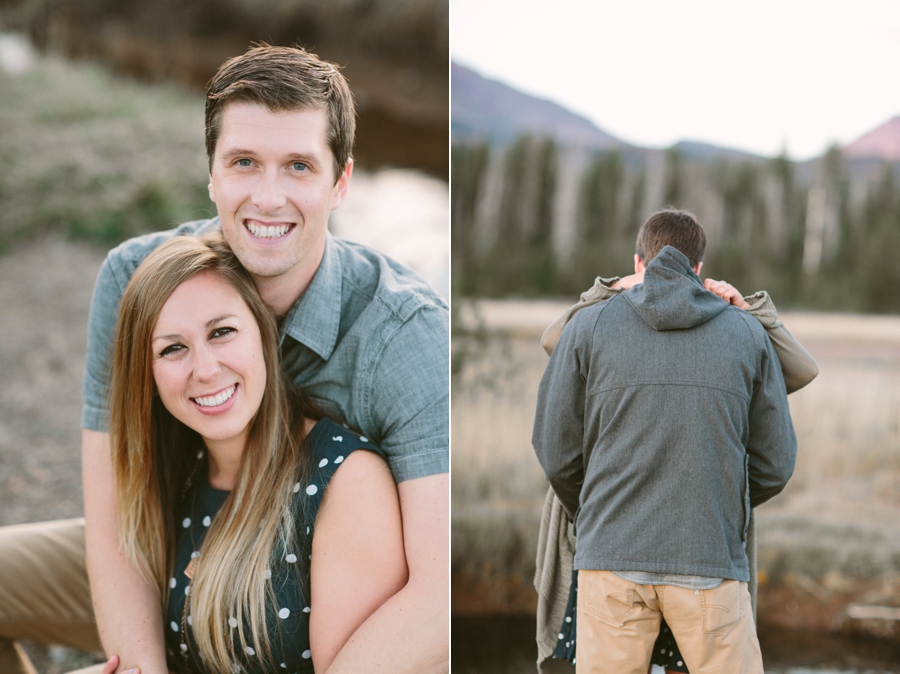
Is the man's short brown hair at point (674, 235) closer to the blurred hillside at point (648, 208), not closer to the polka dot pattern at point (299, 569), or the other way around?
the polka dot pattern at point (299, 569)

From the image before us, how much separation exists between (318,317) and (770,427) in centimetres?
127

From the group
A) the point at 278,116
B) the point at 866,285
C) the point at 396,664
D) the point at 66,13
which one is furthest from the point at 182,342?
the point at 866,285

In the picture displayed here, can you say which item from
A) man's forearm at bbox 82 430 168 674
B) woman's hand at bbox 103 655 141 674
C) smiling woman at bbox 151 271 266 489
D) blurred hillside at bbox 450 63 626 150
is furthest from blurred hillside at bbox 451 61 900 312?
woman's hand at bbox 103 655 141 674

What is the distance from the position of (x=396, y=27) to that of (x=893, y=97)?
2.01m

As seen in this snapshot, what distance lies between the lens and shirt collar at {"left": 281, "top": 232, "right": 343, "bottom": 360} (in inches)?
95.5

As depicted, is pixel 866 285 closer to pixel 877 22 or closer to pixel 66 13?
pixel 877 22

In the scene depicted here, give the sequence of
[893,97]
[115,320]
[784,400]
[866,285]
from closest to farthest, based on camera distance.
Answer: [784,400] → [115,320] → [893,97] → [866,285]

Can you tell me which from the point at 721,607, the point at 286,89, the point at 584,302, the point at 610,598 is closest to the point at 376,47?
the point at 286,89

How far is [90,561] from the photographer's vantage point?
2.57 m

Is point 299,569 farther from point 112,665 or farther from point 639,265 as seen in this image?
point 639,265

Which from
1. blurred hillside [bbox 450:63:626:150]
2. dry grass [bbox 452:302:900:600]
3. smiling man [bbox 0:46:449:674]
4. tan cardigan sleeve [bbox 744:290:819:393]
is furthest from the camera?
dry grass [bbox 452:302:900:600]

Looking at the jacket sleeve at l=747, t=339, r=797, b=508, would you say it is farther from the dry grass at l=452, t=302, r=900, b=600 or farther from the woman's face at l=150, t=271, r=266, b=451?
the dry grass at l=452, t=302, r=900, b=600

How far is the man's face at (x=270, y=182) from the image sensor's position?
236 cm

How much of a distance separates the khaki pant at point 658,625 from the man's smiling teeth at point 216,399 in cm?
107
